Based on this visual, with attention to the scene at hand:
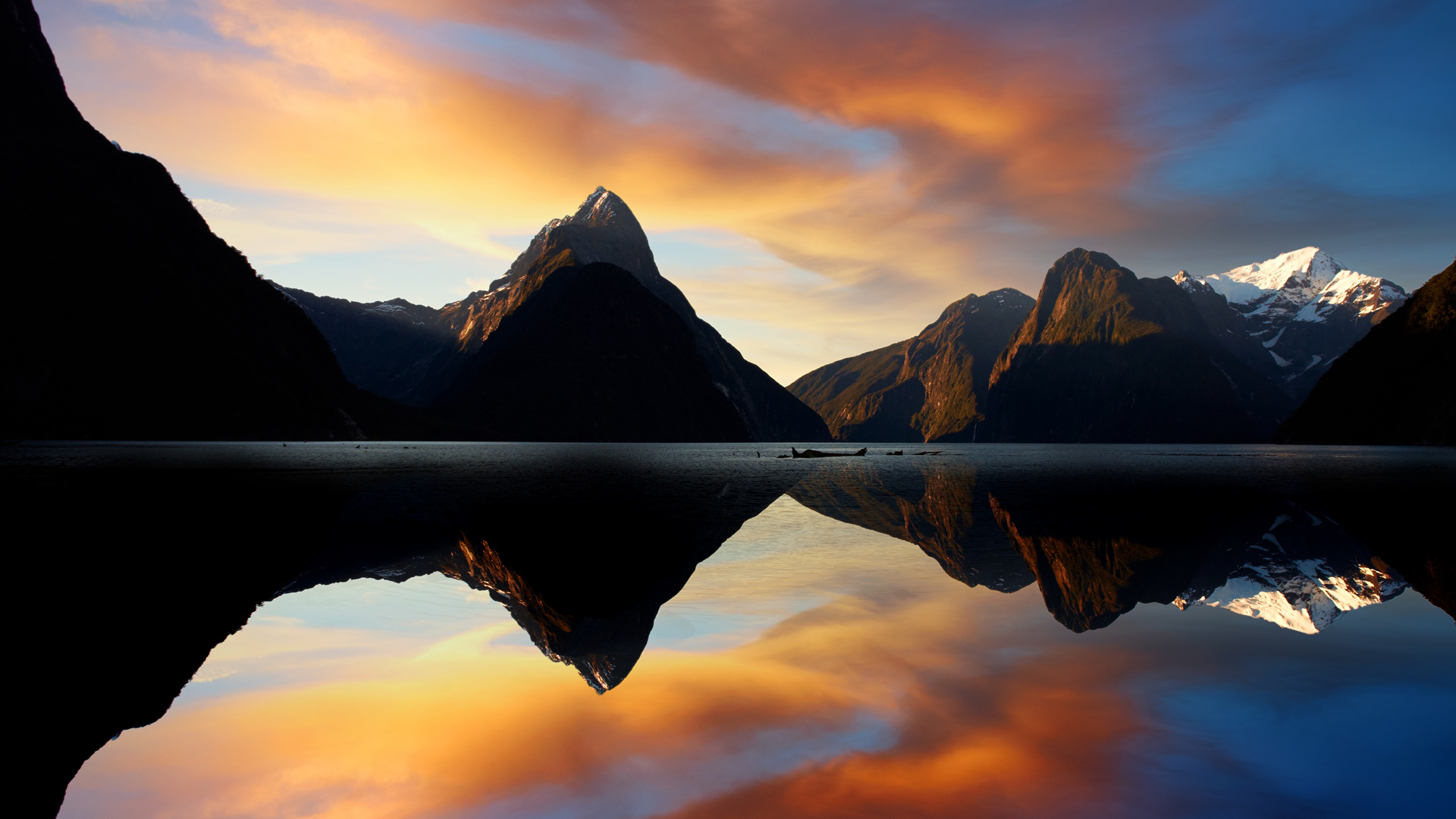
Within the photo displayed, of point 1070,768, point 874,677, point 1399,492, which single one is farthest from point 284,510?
point 1399,492

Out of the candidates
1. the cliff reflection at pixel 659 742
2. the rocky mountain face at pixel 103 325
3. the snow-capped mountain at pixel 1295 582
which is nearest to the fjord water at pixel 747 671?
the cliff reflection at pixel 659 742

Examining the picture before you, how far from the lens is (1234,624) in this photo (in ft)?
58.3

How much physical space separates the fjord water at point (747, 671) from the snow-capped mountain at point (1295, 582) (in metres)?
0.17

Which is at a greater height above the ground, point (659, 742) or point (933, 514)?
point (933, 514)

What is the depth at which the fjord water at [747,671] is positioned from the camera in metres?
8.98

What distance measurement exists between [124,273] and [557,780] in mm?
227386

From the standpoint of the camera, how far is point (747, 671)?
45.1 feet

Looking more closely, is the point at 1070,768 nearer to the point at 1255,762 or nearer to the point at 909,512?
the point at 1255,762

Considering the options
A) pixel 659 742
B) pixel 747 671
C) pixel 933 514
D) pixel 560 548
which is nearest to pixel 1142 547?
pixel 933 514

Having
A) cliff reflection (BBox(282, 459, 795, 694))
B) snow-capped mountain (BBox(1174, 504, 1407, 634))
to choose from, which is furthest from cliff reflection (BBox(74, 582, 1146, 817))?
snow-capped mountain (BBox(1174, 504, 1407, 634))

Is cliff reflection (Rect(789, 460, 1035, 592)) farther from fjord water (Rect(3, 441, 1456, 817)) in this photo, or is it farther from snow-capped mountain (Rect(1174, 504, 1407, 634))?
snow-capped mountain (Rect(1174, 504, 1407, 634))

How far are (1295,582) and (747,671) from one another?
1892 centimetres

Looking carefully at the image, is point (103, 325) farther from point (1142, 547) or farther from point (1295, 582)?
point (1295, 582)

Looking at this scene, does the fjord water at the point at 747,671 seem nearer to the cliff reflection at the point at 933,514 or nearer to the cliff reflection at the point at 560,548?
the cliff reflection at the point at 560,548
